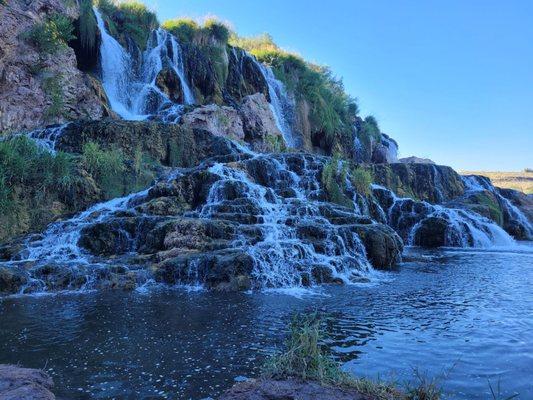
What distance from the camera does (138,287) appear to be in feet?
33.3

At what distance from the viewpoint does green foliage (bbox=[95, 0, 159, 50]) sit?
1109 inches

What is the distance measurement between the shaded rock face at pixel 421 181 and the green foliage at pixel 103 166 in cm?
1723

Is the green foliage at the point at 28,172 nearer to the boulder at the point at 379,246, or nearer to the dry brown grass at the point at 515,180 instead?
the boulder at the point at 379,246

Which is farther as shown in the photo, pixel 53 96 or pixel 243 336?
pixel 53 96

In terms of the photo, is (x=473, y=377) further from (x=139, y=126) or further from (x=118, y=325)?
(x=139, y=126)

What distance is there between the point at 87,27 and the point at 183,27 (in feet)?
30.5

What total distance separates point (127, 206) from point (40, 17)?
1329cm

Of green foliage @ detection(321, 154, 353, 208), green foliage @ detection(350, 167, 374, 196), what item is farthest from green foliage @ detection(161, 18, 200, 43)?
green foliage @ detection(350, 167, 374, 196)

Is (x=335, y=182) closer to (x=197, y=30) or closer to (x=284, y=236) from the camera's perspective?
(x=284, y=236)

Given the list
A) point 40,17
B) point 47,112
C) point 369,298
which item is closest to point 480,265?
point 369,298

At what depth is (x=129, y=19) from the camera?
2962 cm

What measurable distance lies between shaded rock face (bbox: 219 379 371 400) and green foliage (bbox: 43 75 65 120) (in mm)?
19406

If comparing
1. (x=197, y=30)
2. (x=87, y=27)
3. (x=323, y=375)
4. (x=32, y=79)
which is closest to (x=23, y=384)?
(x=323, y=375)

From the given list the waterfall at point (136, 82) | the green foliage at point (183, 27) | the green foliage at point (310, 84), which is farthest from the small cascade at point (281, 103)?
the waterfall at point (136, 82)
